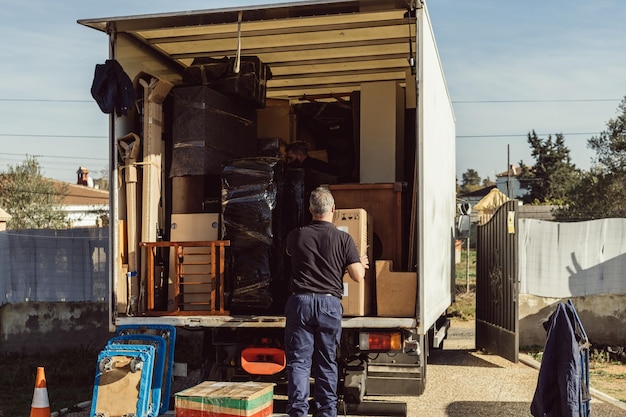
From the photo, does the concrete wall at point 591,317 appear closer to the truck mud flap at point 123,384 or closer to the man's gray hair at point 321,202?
the man's gray hair at point 321,202

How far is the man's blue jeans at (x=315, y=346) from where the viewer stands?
5625 millimetres

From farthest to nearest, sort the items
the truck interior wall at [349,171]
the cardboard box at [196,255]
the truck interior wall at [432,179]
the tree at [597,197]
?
the tree at [597,197] < the truck interior wall at [349,171] < the cardboard box at [196,255] < the truck interior wall at [432,179]

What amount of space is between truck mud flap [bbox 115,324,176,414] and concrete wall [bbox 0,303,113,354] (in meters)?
4.44

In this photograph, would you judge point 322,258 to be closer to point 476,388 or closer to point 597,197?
point 476,388

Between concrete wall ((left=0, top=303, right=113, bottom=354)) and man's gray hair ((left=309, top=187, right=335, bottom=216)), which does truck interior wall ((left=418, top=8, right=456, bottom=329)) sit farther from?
concrete wall ((left=0, top=303, right=113, bottom=354))

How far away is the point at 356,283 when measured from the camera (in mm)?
6160

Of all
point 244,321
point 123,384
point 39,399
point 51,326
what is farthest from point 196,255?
point 51,326

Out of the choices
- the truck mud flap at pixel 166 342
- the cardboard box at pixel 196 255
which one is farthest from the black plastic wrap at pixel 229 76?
the truck mud flap at pixel 166 342

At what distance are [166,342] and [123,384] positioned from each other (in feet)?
1.83

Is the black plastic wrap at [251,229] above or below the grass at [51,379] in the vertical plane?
above

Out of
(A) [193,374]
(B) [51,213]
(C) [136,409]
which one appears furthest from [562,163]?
(C) [136,409]

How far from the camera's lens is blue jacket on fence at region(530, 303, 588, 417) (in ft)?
17.3

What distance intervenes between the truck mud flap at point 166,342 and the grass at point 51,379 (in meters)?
1.80

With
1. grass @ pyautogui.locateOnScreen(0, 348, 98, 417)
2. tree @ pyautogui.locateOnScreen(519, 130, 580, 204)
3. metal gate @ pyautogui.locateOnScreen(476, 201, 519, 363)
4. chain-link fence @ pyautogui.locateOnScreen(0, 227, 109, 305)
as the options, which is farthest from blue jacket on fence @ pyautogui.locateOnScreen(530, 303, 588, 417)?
tree @ pyautogui.locateOnScreen(519, 130, 580, 204)
